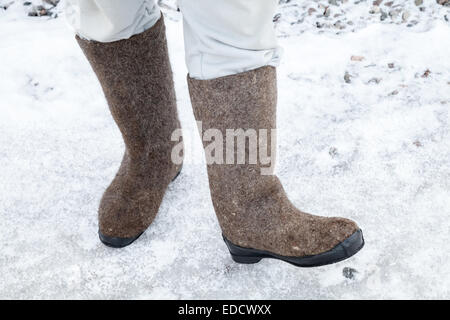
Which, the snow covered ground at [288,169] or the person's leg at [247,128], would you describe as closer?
the person's leg at [247,128]

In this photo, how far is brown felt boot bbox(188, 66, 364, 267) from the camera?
86cm

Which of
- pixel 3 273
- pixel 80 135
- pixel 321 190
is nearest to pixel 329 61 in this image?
pixel 321 190

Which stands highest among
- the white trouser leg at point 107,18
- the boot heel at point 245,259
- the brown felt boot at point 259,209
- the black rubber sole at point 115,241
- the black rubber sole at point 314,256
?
the white trouser leg at point 107,18

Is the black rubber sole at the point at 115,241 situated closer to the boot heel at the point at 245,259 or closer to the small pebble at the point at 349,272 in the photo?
the boot heel at the point at 245,259

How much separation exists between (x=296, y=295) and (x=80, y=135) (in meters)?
0.85

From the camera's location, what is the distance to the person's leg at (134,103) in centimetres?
95

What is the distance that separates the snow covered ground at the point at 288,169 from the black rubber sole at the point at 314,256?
5 cm

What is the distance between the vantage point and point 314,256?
98cm

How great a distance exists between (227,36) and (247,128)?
0.59 ft

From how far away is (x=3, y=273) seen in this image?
43.0 inches

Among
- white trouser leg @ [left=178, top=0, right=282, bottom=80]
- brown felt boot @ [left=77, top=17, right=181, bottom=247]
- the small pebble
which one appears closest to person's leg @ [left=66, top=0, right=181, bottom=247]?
brown felt boot @ [left=77, top=17, right=181, bottom=247]

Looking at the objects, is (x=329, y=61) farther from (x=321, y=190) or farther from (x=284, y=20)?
(x=321, y=190)

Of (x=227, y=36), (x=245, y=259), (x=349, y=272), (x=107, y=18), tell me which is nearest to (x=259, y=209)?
(x=245, y=259)

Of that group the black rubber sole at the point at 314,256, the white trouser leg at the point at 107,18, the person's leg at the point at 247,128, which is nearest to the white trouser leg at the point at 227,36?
the person's leg at the point at 247,128
